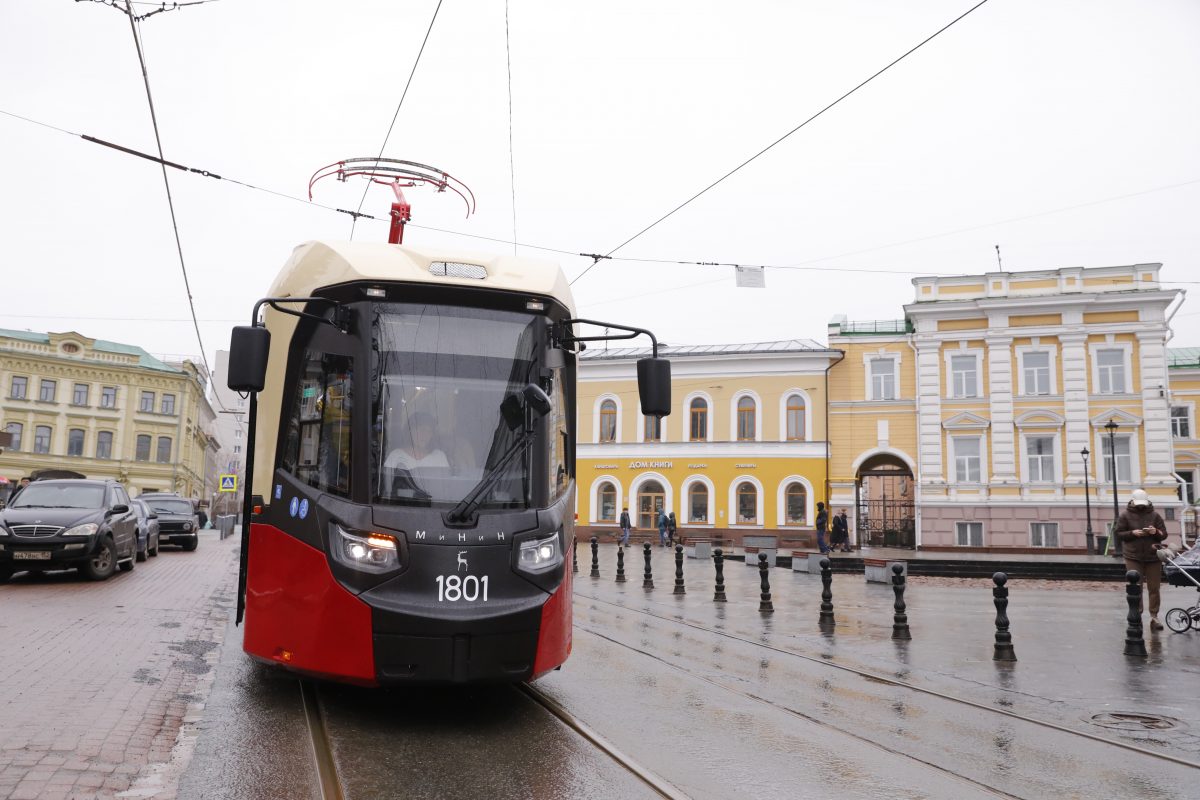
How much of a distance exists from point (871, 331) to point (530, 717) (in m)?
39.2

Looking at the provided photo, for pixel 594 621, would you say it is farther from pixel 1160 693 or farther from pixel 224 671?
pixel 1160 693

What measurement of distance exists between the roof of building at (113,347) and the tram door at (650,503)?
4164 centimetres

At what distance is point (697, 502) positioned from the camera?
147ft

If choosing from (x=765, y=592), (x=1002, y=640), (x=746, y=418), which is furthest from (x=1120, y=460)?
(x=1002, y=640)

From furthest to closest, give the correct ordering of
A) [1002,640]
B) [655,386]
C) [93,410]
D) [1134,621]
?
[93,410]
[1134,621]
[1002,640]
[655,386]

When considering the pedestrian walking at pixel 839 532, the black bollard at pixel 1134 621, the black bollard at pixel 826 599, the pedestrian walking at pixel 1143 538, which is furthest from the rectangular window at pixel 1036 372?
the black bollard at pixel 1134 621

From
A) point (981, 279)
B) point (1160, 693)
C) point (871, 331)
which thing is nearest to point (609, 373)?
point (871, 331)

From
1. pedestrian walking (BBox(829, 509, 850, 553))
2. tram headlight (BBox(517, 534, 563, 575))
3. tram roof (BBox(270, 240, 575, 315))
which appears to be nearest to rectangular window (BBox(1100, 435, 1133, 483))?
pedestrian walking (BBox(829, 509, 850, 553))

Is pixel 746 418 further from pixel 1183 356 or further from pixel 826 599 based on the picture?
pixel 826 599

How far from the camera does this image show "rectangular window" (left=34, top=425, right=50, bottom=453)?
63.7 metres

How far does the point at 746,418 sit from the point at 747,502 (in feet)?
13.0

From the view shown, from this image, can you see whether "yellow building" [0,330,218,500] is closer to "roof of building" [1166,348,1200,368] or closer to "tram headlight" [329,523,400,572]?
"tram headlight" [329,523,400,572]

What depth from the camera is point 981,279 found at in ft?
133

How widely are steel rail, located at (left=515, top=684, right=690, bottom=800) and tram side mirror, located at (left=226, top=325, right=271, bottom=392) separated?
3112 millimetres
